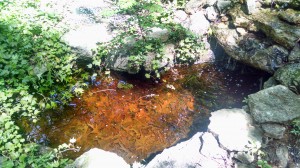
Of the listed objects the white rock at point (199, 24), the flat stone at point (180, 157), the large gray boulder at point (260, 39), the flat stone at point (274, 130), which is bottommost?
the flat stone at point (180, 157)

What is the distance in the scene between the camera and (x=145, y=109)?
5242 mm

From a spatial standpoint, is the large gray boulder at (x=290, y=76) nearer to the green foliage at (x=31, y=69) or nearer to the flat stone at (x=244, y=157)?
the flat stone at (x=244, y=157)

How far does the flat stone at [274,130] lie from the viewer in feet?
12.5

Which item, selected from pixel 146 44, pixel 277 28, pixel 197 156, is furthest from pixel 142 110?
pixel 277 28

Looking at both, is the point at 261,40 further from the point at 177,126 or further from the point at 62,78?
the point at 62,78

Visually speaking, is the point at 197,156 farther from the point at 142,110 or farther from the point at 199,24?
the point at 199,24

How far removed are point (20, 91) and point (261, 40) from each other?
4.82 m

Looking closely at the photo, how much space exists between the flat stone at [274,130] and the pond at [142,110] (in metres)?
1.21

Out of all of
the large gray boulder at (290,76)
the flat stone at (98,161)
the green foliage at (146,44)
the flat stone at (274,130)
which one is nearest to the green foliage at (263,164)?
the flat stone at (274,130)

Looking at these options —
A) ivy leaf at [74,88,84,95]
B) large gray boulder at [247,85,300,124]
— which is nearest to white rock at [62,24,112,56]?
ivy leaf at [74,88,84,95]

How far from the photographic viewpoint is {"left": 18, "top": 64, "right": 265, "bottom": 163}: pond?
181 inches

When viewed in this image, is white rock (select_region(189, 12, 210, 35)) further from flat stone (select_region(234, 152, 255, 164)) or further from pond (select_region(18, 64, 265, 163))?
flat stone (select_region(234, 152, 255, 164))

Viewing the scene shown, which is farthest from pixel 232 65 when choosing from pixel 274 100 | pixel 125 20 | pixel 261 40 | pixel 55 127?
pixel 55 127

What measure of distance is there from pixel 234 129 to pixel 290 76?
5.15ft
